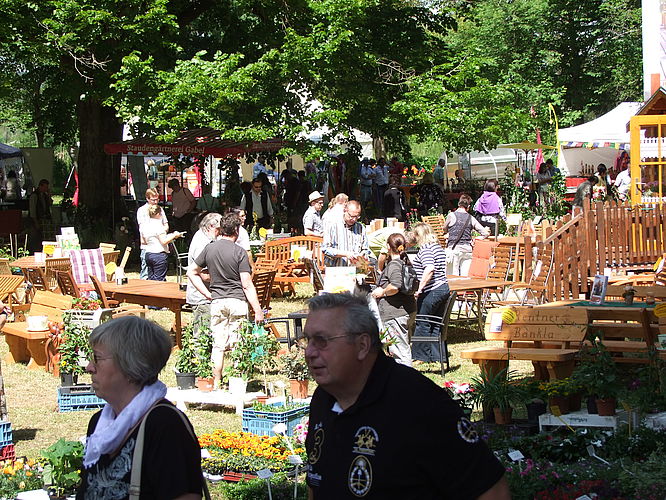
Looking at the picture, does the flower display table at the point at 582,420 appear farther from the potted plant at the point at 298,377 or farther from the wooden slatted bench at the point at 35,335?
the wooden slatted bench at the point at 35,335

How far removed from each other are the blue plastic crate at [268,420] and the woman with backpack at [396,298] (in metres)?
2.06

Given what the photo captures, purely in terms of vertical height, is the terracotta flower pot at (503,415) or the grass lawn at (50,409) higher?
the terracotta flower pot at (503,415)

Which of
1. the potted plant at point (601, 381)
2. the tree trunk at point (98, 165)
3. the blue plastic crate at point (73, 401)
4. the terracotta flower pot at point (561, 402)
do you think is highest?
the tree trunk at point (98, 165)

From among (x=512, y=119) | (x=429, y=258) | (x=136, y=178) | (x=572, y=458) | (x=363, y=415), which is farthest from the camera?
(x=136, y=178)

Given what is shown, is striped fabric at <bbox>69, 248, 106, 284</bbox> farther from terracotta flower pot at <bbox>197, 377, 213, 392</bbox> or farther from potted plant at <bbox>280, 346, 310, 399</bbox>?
potted plant at <bbox>280, 346, 310, 399</bbox>

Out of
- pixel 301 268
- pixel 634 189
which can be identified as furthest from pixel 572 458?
pixel 634 189

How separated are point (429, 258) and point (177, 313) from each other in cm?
304

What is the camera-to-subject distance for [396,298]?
940 centimetres

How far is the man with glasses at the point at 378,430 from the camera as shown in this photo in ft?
8.45

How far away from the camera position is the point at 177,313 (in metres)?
11.1

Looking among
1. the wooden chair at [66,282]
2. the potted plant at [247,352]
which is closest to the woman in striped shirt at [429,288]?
the potted plant at [247,352]

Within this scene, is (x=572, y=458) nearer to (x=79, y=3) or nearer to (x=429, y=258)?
(x=429, y=258)

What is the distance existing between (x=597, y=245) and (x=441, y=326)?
4093 mm

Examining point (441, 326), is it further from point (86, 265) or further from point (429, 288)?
point (86, 265)
